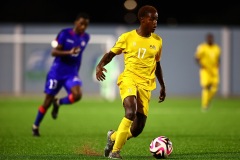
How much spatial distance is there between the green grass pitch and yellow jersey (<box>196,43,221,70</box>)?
149 centimetres

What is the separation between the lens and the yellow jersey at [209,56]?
71.5 feet

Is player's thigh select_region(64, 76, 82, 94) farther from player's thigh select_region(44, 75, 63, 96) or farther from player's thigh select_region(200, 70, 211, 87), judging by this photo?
player's thigh select_region(200, 70, 211, 87)

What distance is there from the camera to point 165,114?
19.9 metres

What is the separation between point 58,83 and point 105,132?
5.13ft

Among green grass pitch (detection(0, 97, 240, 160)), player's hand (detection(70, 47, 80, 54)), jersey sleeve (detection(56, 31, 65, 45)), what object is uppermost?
jersey sleeve (detection(56, 31, 65, 45))

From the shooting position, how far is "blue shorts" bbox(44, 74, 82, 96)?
13320mm

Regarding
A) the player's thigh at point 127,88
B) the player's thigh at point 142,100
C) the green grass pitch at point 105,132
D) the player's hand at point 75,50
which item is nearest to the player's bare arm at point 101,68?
the player's thigh at point 127,88

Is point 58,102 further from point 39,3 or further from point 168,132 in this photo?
point 39,3

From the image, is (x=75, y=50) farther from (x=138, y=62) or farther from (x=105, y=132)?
(x=138, y=62)

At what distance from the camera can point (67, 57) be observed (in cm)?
1353

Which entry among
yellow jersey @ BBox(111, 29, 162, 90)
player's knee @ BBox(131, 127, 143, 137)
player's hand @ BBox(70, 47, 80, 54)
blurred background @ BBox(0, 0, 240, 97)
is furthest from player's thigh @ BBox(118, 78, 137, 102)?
blurred background @ BBox(0, 0, 240, 97)

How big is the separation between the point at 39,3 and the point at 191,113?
3066 centimetres

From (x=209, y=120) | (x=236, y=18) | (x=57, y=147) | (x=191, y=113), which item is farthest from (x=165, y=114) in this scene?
(x=236, y=18)

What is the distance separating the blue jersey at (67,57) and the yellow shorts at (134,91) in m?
3.92
